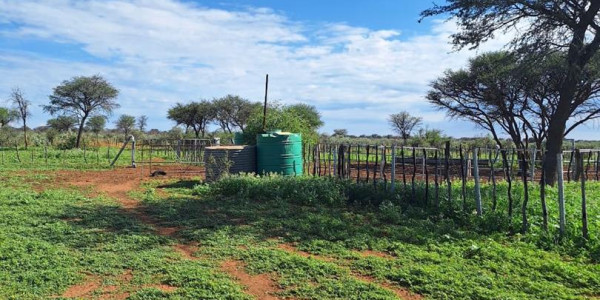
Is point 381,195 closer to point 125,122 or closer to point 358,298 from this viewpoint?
point 358,298

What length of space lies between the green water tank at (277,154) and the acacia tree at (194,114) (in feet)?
110

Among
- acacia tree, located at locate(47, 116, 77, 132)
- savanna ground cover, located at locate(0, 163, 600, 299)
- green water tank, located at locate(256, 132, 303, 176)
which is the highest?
acacia tree, located at locate(47, 116, 77, 132)

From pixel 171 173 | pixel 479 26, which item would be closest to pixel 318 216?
pixel 479 26

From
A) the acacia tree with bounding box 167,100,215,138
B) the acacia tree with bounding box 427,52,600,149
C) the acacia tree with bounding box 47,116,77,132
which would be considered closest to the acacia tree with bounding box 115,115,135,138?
the acacia tree with bounding box 47,116,77,132

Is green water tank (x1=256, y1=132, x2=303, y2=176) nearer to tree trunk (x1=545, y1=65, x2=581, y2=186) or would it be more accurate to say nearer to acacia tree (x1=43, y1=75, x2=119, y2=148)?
tree trunk (x1=545, y1=65, x2=581, y2=186)

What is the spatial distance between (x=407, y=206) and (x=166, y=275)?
530 cm

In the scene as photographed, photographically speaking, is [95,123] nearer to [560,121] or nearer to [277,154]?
[277,154]

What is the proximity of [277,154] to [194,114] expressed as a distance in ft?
115

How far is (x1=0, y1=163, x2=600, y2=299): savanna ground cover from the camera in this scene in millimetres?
4723

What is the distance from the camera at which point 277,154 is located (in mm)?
13219

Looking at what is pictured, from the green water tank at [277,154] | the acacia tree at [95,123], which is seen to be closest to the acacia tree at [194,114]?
the acacia tree at [95,123]

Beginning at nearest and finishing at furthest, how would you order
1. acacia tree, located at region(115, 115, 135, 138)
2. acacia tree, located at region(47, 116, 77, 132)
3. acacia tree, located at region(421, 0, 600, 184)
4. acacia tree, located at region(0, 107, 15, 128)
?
1. acacia tree, located at region(421, 0, 600, 184)
2. acacia tree, located at region(0, 107, 15, 128)
3. acacia tree, located at region(47, 116, 77, 132)
4. acacia tree, located at region(115, 115, 135, 138)

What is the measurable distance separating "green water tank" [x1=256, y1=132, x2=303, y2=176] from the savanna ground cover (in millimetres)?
3083

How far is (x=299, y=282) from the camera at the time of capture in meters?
4.88
